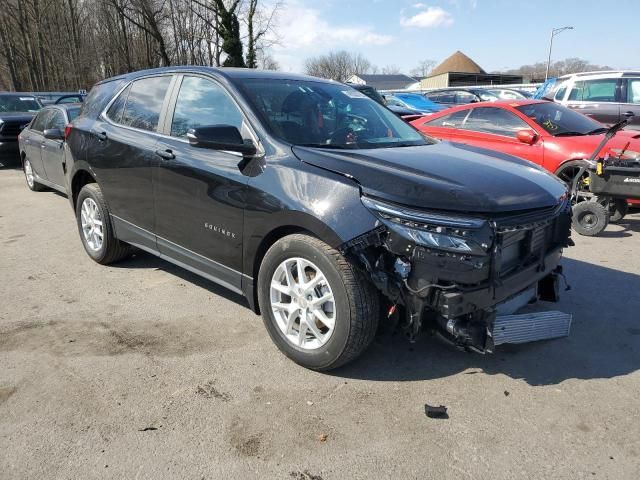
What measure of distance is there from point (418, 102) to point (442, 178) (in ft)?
59.6

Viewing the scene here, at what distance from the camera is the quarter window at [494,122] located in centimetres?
739

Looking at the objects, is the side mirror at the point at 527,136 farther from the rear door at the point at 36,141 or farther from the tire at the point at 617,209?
the rear door at the point at 36,141

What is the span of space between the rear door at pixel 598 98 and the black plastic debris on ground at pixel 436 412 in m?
9.22

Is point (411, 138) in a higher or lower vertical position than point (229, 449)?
higher

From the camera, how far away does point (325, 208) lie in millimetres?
2828

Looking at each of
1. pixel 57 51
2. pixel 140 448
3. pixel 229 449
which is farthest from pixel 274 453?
pixel 57 51

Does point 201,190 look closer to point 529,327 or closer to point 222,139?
point 222,139

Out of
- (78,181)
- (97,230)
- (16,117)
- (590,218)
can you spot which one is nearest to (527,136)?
(590,218)

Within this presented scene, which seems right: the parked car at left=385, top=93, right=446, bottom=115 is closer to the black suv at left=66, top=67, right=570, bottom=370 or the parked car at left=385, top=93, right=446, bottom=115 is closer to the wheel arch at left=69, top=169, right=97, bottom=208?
the wheel arch at left=69, top=169, right=97, bottom=208

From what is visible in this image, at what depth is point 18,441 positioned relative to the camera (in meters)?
2.49

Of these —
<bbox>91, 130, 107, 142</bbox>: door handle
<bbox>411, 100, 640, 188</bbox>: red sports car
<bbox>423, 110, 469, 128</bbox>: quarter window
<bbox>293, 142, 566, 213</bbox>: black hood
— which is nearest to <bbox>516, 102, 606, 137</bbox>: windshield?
<bbox>411, 100, 640, 188</bbox>: red sports car

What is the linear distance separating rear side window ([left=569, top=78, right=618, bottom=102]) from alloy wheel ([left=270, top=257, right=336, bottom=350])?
31.0 feet

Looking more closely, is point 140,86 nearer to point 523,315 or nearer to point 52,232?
point 52,232

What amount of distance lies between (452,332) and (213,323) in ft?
6.14
